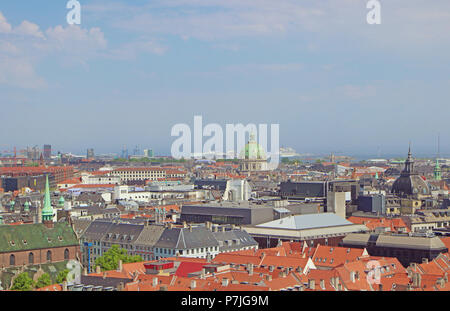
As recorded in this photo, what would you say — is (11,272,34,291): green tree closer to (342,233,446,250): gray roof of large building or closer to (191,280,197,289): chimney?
(191,280,197,289): chimney

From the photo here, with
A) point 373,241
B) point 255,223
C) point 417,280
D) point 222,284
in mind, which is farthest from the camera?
point 255,223

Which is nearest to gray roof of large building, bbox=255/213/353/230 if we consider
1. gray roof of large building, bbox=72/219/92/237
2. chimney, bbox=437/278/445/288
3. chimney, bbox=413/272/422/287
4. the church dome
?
gray roof of large building, bbox=72/219/92/237

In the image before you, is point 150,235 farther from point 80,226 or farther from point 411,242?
point 411,242

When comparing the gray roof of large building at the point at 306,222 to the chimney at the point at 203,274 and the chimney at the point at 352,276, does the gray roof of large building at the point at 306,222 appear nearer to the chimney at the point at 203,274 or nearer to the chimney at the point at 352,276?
the chimney at the point at 352,276

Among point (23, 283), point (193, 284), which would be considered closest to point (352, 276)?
point (193, 284)

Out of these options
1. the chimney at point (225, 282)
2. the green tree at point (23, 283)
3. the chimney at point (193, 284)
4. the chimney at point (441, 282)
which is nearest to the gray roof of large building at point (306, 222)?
the chimney at point (441, 282)
